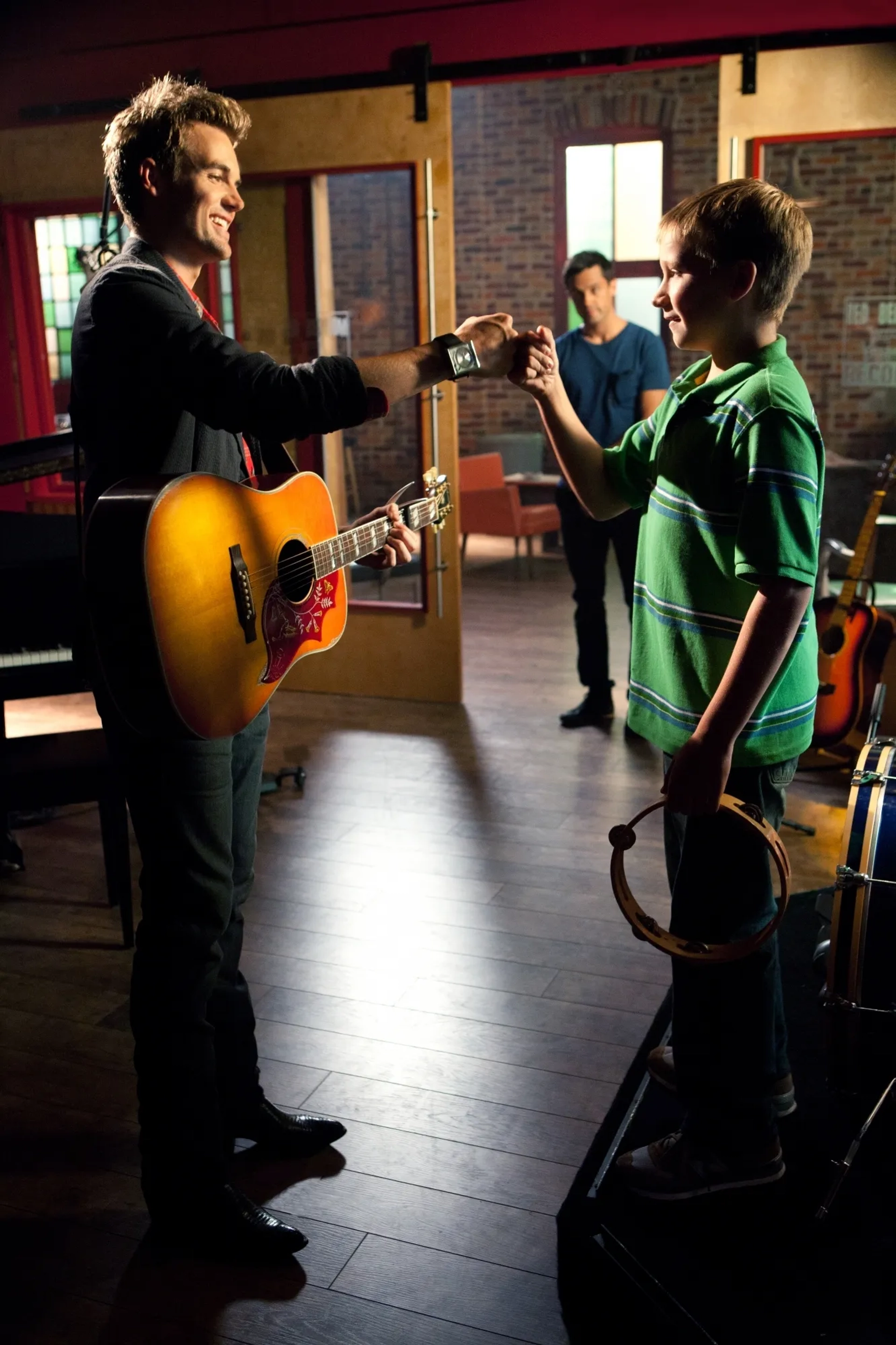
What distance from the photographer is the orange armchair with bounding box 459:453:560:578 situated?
325 inches

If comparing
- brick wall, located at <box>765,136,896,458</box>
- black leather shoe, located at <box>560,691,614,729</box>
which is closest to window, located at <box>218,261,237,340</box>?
black leather shoe, located at <box>560,691,614,729</box>

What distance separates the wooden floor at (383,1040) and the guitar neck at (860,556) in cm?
64

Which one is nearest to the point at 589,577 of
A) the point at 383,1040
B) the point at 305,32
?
the point at 305,32

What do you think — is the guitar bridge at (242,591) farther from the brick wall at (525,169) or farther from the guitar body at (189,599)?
the brick wall at (525,169)

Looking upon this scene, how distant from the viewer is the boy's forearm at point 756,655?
1651 millimetres

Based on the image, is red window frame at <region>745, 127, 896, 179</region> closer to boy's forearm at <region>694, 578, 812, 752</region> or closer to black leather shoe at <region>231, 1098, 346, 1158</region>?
boy's forearm at <region>694, 578, 812, 752</region>

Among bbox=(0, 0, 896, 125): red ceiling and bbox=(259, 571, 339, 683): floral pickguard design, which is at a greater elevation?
bbox=(0, 0, 896, 125): red ceiling

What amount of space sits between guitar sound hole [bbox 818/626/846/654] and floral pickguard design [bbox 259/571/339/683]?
2.31 meters

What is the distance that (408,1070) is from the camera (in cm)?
254

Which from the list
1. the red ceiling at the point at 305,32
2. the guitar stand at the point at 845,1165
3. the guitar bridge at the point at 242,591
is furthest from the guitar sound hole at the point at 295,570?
the red ceiling at the point at 305,32

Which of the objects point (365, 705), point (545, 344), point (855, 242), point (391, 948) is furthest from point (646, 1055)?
point (855, 242)

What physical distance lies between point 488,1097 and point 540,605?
4960mm

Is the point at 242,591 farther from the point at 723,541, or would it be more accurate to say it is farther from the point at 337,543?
the point at 723,541

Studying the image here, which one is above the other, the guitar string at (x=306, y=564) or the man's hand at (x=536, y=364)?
the man's hand at (x=536, y=364)
